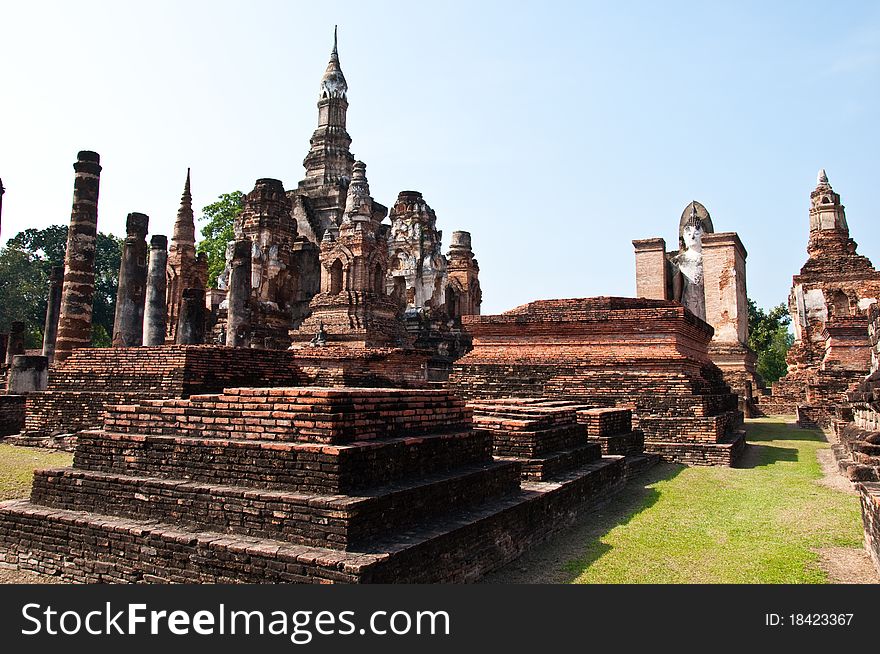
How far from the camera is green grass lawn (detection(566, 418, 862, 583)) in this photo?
4363 millimetres

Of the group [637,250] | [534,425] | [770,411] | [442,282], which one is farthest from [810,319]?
[534,425]

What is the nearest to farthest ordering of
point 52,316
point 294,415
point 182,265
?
point 294,415 → point 52,316 → point 182,265

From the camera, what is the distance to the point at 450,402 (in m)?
5.30

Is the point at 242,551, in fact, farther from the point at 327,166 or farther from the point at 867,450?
the point at 327,166

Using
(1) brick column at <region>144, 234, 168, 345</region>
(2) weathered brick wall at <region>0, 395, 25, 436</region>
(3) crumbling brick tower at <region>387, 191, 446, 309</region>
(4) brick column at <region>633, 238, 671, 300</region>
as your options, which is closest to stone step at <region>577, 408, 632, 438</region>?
(4) brick column at <region>633, 238, 671, 300</region>

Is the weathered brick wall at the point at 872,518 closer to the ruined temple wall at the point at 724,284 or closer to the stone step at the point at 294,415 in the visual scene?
the stone step at the point at 294,415

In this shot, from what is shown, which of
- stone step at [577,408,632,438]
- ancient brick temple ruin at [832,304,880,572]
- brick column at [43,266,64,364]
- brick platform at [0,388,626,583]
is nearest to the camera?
brick platform at [0,388,626,583]

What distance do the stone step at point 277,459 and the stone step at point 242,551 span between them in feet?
1.20

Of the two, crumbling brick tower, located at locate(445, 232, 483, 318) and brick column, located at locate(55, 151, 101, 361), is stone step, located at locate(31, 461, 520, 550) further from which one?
crumbling brick tower, located at locate(445, 232, 483, 318)

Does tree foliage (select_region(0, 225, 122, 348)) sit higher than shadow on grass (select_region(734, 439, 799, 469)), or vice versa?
tree foliage (select_region(0, 225, 122, 348))

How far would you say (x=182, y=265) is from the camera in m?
25.9

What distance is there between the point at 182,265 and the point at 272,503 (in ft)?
79.1

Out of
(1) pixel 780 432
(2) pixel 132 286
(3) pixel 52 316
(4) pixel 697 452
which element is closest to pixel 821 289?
(1) pixel 780 432

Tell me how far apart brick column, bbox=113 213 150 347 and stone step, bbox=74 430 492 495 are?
37.9ft
